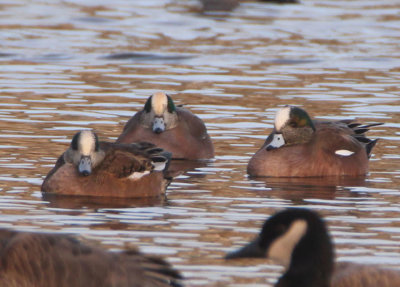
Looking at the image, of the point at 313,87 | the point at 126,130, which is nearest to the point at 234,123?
the point at 126,130

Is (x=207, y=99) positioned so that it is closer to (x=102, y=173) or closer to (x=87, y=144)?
(x=102, y=173)

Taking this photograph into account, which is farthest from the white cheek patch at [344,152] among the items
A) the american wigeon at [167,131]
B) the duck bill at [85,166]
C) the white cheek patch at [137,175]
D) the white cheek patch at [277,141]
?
the duck bill at [85,166]

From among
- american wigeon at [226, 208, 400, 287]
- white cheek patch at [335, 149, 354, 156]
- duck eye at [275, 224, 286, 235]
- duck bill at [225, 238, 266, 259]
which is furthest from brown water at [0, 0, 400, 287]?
duck eye at [275, 224, 286, 235]

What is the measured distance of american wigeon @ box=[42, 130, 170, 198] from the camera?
12.8m

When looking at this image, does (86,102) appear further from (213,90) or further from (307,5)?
(307,5)

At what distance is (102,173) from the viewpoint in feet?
42.2

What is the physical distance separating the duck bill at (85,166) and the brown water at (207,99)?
46 cm

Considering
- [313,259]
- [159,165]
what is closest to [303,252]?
[313,259]

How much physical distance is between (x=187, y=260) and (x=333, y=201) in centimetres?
343

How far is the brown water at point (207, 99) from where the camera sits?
426 inches

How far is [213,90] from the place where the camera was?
65.4ft

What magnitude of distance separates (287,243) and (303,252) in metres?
0.11

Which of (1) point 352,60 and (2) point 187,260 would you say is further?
(1) point 352,60

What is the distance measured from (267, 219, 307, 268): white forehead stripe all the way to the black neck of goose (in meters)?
0.03
